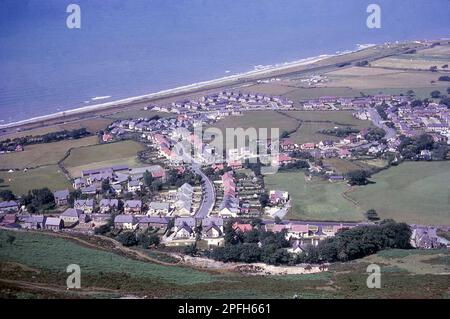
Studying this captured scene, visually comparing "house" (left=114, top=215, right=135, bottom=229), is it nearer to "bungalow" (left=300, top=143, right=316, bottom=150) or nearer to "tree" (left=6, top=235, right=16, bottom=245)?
"tree" (left=6, top=235, right=16, bottom=245)

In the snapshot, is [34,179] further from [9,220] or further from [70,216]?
[70,216]

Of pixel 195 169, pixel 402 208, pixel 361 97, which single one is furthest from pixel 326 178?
pixel 361 97

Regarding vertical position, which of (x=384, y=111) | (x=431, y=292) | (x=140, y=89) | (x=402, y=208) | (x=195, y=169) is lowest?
(x=431, y=292)

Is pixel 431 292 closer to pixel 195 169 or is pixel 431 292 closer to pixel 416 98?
pixel 195 169

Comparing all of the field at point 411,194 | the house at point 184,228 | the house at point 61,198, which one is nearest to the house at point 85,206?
the house at point 61,198

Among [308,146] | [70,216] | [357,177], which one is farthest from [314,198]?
[70,216]

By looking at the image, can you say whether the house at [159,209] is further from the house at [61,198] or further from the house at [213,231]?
the house at [61,198]
